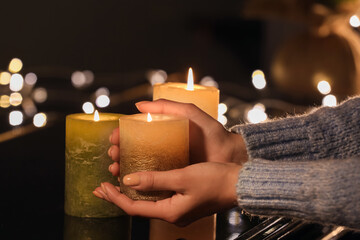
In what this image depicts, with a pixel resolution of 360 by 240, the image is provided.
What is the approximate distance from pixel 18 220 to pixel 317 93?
1721 mm

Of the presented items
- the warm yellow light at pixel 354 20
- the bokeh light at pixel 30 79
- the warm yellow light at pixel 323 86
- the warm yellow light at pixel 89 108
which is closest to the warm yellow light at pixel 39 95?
the bokeh light at pixel 30 79

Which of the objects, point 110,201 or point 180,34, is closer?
point 110,201

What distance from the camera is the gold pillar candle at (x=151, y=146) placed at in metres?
0.75

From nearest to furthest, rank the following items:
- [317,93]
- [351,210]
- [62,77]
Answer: [351,210] → [317,93] → [62,77]

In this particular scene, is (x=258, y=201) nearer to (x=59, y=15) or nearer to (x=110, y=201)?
(x=110, y=201)

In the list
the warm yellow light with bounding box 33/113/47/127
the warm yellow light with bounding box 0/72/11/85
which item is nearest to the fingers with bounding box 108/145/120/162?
the warm yellow light with bounding box 33/113/47/127

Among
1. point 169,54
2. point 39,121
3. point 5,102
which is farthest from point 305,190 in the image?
point 169,54

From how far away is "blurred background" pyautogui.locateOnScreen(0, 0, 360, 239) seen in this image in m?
2.13

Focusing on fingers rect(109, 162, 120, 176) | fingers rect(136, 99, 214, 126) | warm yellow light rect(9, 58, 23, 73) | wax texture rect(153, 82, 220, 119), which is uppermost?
warm yellow light rect(9, 58, 23, 73)

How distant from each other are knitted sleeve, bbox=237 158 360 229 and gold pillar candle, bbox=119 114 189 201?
90 mm

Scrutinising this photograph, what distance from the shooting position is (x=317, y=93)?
2316 mm

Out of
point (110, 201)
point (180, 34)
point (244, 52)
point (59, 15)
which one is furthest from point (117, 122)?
point (244, 52)

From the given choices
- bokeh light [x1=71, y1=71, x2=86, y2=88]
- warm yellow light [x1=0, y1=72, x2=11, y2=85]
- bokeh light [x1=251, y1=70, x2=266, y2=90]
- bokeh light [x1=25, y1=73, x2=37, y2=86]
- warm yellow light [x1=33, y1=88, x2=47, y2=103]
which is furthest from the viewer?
bokeh light [x1=251, y1=70, x2=266, y2=90]

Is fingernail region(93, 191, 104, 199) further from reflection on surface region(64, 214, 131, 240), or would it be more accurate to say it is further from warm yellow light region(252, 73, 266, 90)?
warm yellow light region(252, 73, 266, 90)
